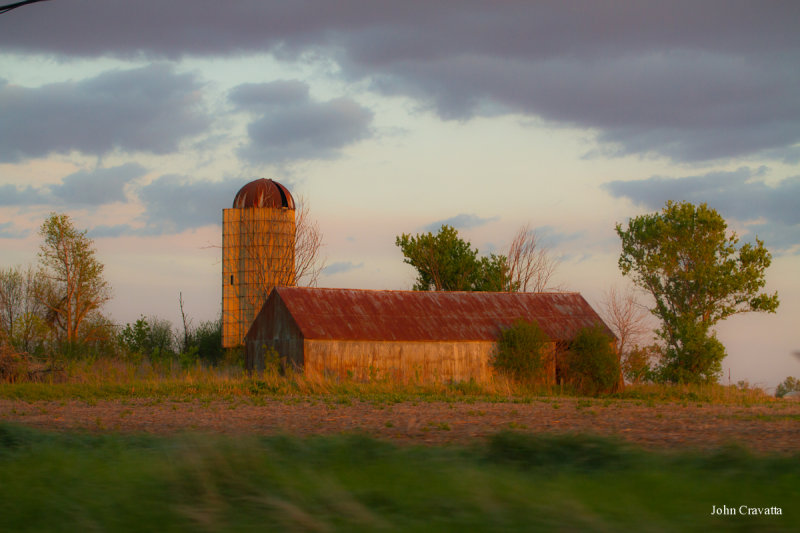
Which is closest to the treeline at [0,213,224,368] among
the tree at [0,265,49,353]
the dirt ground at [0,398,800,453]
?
the tree at [0,265,49,353]

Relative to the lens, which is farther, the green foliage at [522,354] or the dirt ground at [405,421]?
the green foliage at [522,354]

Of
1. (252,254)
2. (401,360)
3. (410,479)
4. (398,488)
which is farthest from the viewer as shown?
(252,254)

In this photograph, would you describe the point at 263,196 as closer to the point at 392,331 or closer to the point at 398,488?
the point at 392,331

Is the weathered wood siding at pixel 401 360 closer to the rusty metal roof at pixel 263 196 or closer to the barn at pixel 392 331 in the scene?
the barn at pixel 392 331

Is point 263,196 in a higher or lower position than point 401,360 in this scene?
higher

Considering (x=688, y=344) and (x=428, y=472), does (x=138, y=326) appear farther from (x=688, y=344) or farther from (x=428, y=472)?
(x=428, y=472)

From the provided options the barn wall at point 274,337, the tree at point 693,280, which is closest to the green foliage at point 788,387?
the tree at point 693,280

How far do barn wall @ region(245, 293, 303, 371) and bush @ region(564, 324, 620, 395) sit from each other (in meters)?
12.3

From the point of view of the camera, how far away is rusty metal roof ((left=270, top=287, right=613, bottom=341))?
34750 mm

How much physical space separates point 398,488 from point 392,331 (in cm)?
2810

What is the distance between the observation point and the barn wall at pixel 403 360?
3309 cm

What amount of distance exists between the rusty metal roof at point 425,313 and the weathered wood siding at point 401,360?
314 mm

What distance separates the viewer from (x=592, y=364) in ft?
119

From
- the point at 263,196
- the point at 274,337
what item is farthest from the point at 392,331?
the point at 263,196
